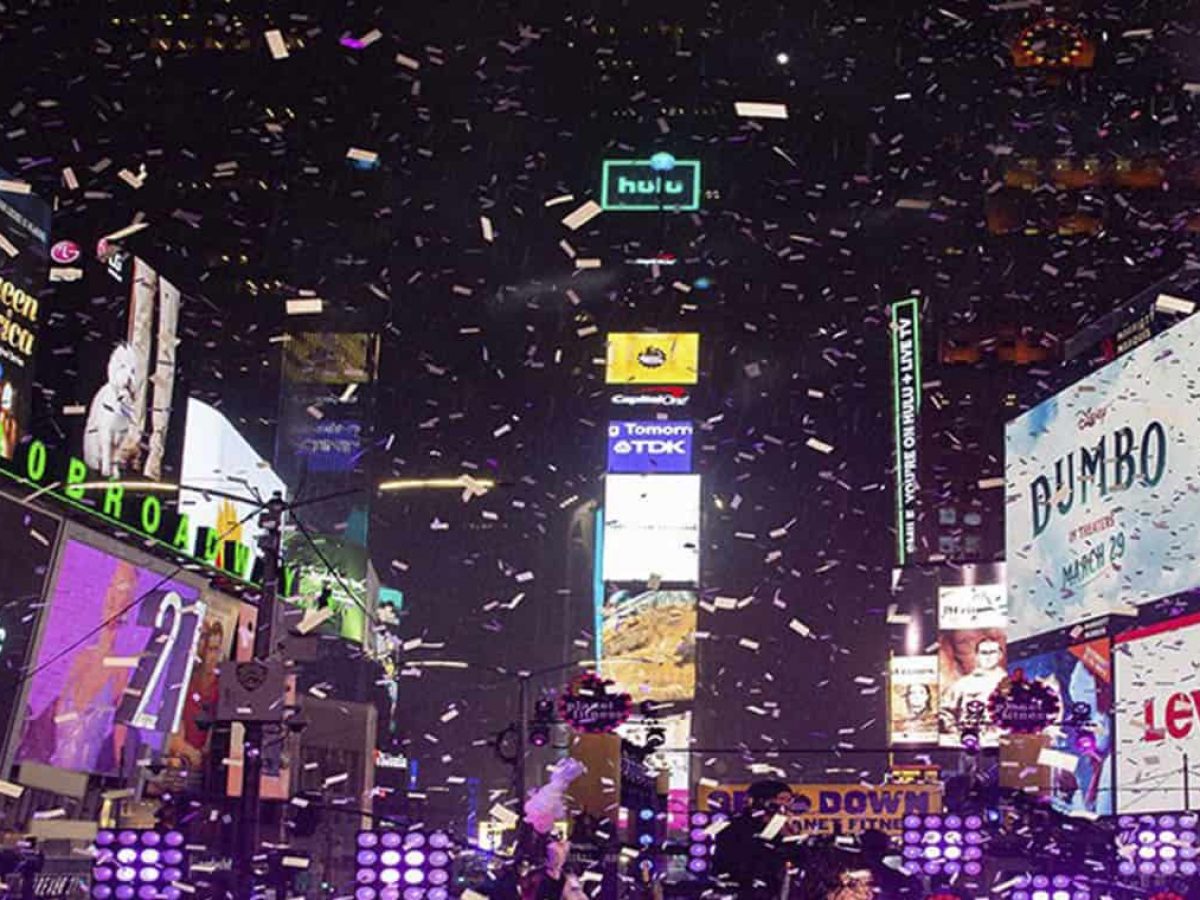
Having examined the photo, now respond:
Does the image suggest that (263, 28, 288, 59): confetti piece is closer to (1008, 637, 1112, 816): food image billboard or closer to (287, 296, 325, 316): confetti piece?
(287, 296, 325, 316): confetti piece

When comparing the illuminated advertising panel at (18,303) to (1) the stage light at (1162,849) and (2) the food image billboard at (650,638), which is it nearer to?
(1) the stage light at (1162,849)

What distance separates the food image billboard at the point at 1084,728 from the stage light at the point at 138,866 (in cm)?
1381

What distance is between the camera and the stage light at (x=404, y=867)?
13.2m

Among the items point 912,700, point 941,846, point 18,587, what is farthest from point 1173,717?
point 912,700

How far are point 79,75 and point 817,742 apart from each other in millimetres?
34963

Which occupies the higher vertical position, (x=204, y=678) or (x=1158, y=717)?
(x=204, y=678)

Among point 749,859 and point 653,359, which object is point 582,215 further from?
point 749,859

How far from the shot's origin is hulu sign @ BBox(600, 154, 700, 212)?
69062mm

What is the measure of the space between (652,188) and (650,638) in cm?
2088

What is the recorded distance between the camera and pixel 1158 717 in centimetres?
2233

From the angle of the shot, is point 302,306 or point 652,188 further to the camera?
point 652,188

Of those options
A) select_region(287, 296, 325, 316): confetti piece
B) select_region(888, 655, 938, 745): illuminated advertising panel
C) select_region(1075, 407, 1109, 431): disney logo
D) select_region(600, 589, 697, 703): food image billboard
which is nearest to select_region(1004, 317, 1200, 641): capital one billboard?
select_region(1075, 407, 1109, 431): disney logo

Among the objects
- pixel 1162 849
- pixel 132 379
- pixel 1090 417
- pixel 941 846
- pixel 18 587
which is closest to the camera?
pixel 941 846

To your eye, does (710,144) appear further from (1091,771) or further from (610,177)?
(1091,771)
